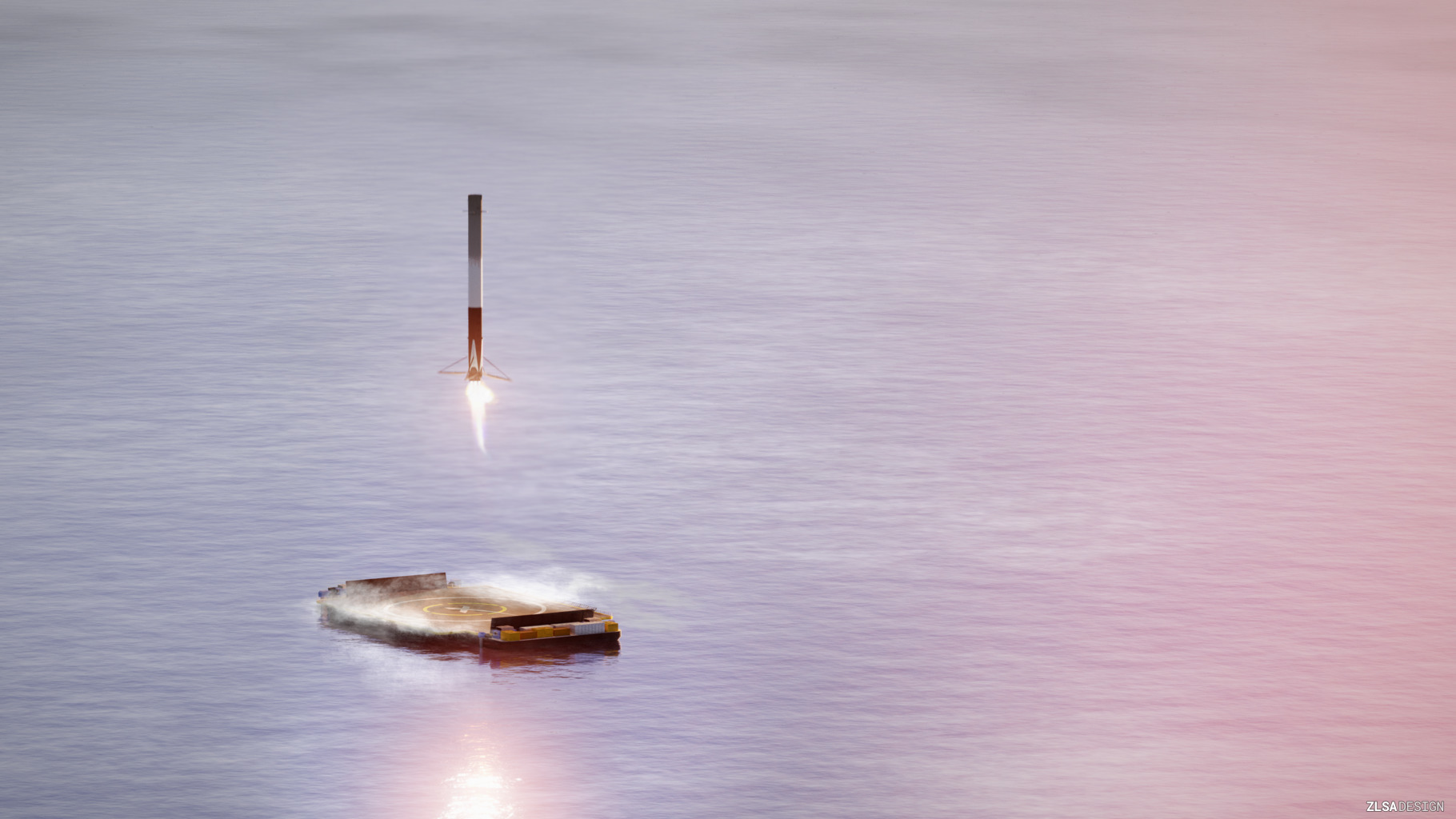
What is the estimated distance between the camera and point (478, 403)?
130 m

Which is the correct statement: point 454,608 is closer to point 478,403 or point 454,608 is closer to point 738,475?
point 738,475

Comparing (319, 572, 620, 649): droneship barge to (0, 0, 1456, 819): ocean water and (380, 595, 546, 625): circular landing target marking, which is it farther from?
(0, 0, 1456, 819): ocean water

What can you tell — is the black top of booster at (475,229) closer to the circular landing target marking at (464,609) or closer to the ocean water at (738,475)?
the ocean water at (738,475)

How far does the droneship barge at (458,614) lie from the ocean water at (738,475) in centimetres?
142

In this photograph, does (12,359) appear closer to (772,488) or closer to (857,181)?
(772,488)

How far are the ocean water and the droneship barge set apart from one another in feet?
4.65

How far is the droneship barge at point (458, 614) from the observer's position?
95.8 metres

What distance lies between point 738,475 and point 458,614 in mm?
27670

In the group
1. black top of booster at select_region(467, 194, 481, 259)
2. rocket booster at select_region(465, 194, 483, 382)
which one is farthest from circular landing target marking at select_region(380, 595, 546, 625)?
black top of booster at select_region(467, 194, 481, 259)

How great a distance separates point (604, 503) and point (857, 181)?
74.8 metres

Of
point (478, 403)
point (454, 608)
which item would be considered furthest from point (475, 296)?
point (454, 608)

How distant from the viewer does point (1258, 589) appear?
10656 cm

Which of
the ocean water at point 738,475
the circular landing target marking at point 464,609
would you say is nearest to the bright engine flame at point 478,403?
the ocean water at point 738,475

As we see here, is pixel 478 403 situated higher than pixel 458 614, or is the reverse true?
pixel 478 403
